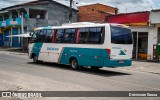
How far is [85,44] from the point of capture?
17.5 meters

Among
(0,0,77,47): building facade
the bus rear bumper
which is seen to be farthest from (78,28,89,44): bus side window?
(0,0,77,47): building facade

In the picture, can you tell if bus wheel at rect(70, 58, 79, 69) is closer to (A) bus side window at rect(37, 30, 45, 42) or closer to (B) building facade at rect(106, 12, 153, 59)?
(A) bus side window at rect(37, 30, 45, 42)

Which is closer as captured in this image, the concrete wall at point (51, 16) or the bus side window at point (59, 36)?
the bus side window at point (59, 36)

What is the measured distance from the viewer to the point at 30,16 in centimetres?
5259

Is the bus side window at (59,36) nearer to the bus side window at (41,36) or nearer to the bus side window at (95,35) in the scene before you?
the bus side window at (41,36)

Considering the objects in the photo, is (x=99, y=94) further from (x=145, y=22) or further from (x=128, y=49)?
(x=145, y=22)

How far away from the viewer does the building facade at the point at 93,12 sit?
167 feet

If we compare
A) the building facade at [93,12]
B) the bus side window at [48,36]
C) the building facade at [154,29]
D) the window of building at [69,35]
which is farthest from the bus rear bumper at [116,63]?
the building facade at [93,12]

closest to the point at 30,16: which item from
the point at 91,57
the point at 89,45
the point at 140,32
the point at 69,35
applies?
the point at 140,32

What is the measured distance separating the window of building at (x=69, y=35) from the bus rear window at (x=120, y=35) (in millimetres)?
2989

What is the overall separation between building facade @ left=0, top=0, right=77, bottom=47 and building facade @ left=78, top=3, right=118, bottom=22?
4.77ft

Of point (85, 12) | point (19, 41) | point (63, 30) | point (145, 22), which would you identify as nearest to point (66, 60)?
point (63, 30)

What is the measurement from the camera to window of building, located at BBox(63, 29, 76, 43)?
18469mm

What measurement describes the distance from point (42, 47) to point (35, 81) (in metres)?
8.71
